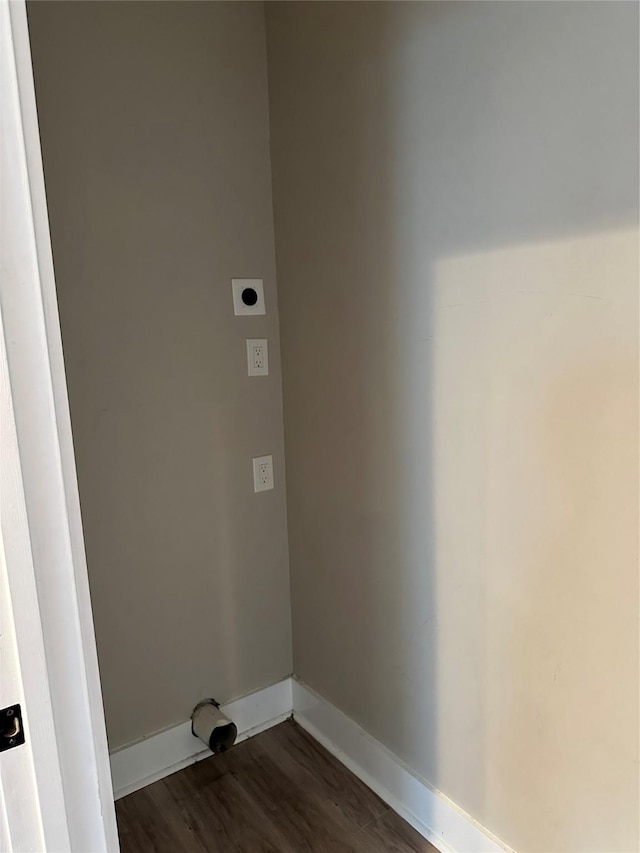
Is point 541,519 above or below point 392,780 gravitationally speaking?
above

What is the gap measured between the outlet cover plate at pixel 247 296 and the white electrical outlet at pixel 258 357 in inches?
3.6

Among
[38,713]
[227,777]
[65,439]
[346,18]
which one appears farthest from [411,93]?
[227,777]

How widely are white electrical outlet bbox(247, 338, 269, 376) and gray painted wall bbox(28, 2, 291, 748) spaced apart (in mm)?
24

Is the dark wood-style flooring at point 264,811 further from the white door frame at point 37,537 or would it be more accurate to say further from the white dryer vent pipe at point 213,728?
the white door frame at point 37,537

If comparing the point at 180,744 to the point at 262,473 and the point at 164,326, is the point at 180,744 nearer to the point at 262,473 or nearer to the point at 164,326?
the point at 262,473

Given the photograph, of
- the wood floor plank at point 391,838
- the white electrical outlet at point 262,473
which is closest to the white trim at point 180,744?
the wood floor plank at point 391,838

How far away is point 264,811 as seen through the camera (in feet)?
5.89

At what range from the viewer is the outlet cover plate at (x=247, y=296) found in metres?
1.89

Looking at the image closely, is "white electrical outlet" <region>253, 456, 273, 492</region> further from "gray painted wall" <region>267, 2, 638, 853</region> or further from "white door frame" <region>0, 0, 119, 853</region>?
"white door frame" <region>0, 0, 119, 853</region>

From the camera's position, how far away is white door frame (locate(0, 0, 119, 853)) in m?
0.67

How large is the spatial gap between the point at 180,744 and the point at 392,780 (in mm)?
672

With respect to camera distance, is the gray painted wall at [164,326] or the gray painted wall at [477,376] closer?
the gray painted wall at [477,376]

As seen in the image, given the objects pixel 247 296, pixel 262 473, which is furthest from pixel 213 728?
pixel 247 296

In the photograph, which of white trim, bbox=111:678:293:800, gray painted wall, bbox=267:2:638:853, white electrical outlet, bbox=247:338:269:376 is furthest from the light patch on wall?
white trim, bbox=111:678:293:800
